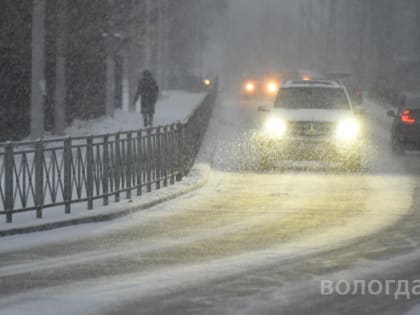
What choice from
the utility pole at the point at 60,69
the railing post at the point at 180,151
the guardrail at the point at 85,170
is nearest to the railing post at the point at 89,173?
the guardrail at the point at 85,170

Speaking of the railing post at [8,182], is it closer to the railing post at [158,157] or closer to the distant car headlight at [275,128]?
the railing post at [158,157]

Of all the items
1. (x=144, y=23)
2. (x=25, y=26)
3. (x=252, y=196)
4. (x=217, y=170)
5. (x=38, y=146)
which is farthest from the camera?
(x=144, y=23)

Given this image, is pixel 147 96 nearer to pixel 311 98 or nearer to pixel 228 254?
pixel 311 98

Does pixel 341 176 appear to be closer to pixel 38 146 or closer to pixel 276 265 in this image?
pixel 38 146

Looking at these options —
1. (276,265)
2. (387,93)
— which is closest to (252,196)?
(276,265)

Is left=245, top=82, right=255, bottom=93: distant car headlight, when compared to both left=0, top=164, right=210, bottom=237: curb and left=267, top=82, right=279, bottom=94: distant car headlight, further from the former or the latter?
left=0, top=164, right=210, bottom=237: curb

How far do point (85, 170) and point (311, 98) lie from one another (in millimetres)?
11581

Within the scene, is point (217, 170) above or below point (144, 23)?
below

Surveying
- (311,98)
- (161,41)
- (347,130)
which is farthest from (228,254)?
(161,41)

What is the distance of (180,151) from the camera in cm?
2345

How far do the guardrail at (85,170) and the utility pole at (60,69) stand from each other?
935 cm

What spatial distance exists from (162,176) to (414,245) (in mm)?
8136

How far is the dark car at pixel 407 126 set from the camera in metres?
31.2

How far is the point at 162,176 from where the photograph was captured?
21891mm
